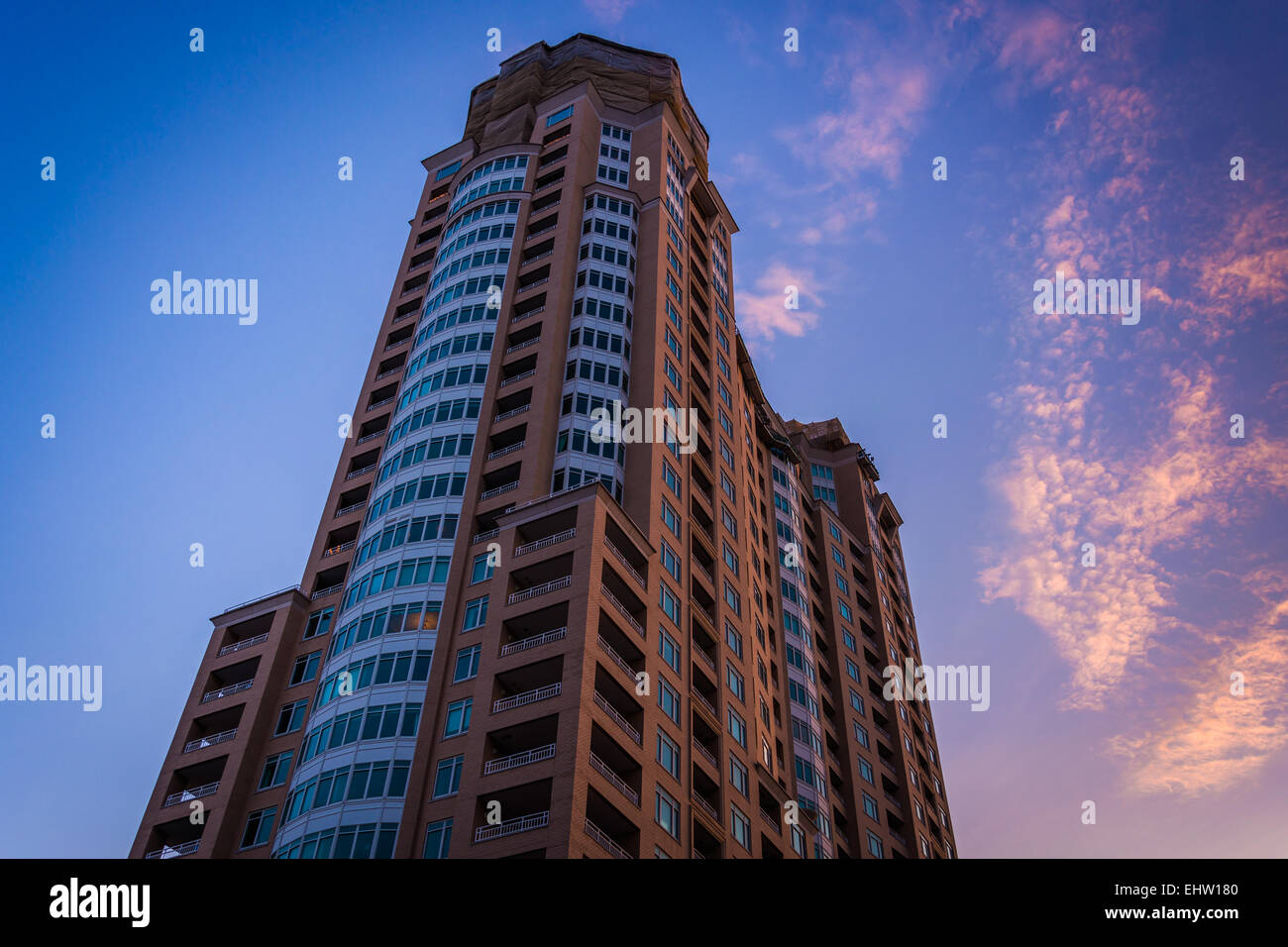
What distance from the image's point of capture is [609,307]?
73000mm

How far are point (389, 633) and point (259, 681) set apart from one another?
1554cm

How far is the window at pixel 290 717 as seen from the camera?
63125mm

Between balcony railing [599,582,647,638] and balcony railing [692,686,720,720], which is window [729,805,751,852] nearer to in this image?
balcony railing [692,686,720,720]

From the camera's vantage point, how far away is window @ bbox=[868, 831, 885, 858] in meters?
84.9

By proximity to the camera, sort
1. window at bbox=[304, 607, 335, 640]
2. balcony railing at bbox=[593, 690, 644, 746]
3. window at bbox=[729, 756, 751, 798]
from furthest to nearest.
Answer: window at bbox=[304, 607, 335, 640] → window at bbox=[729, 756, 751, 798] → balcony railing at bbox=[593, 690, 644, 746]

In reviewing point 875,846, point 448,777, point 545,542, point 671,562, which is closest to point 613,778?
point 448,777

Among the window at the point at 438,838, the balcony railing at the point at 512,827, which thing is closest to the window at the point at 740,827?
the balcony railing at the point at 512,827

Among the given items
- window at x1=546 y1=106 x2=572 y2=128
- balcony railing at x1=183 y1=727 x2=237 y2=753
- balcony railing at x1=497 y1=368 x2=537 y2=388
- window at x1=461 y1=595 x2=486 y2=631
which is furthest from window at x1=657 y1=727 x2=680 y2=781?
window at x1=546 y1=106 x2=572 y2=128

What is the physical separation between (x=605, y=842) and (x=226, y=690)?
3369cm

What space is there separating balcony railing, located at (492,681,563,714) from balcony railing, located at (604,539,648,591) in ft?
28.3

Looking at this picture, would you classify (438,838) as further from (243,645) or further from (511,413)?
(243,645)

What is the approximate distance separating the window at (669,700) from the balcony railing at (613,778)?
243 inches
